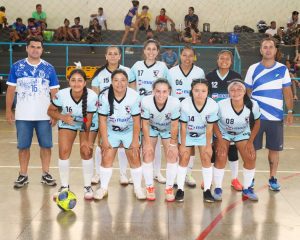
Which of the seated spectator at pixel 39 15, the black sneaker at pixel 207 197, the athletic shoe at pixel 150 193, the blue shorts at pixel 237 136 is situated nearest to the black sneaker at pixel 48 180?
the athletic shoe at pixel 150 193

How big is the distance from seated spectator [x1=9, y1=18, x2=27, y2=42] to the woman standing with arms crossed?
1102cm

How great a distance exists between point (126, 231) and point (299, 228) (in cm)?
166

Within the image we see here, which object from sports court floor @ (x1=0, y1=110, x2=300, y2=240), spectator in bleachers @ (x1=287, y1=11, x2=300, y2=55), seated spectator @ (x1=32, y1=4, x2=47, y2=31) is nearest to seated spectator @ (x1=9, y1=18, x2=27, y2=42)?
seated spectator @ (x1=32, y1=4, x2=47, y2=31)

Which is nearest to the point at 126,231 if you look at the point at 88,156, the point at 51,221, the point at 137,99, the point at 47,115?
the point at 51,221

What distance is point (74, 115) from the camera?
209 inches

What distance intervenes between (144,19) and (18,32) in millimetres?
4225

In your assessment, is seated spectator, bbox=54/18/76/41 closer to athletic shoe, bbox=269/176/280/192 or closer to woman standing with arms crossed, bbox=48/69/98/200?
woman standing with arms crossed, bbox=48/69/98/200

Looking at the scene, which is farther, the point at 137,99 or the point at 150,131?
the point at 150,131

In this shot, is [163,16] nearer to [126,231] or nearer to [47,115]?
[47,115]

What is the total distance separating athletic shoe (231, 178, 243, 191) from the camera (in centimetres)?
590

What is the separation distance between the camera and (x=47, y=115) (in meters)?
5.84

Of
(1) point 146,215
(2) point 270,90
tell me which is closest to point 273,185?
(2) point 270,90

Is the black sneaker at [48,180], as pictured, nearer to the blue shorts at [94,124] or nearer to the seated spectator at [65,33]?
the blue shorts at [94,124]

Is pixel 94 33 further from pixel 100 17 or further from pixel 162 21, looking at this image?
pixel 162 21
